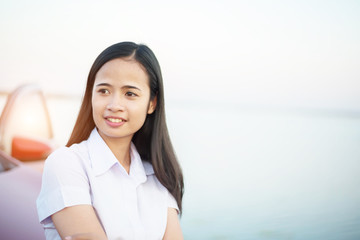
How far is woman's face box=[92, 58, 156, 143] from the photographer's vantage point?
129cm

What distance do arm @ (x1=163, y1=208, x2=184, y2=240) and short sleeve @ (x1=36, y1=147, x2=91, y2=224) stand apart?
15.6 inches

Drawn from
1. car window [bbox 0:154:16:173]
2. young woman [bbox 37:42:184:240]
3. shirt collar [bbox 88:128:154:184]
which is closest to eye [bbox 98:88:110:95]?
young woman [bbox 37:42:184:240]

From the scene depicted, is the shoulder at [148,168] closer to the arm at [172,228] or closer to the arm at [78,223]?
the arm at [172,228]

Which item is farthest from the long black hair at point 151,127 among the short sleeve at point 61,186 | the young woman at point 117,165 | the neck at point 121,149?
the short sleeve at point 61,186

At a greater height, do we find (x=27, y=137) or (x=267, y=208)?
(x=27, y=137)

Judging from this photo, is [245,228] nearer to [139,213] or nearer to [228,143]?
[139,213]

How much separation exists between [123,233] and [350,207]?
3.66 m

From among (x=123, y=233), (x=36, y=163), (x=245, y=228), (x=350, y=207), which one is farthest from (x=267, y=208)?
(x=123, y=233)

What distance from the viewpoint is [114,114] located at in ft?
4.21

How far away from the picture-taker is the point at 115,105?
127 cm

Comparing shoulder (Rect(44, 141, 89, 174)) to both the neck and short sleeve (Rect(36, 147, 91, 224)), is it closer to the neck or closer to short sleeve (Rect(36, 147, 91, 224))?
short sleeve (Rect(36, 147, 91, 224))

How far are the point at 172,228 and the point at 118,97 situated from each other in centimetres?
59

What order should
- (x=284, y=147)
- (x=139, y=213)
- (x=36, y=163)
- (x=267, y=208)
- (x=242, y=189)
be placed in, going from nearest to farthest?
1. (x=139, y=213)
2. (x=36, y=163)
3. (x=267, y=208)
4. (x=242, y=189)
5. (x=284, y=147)

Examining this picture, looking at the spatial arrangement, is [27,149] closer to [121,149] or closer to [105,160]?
[121,149]
